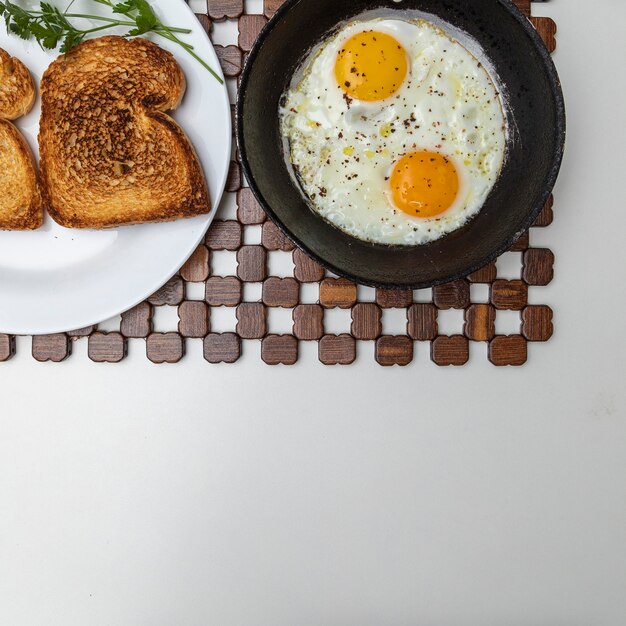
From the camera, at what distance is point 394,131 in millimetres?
1233

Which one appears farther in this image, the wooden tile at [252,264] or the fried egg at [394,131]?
the wooden tile at [252,264]

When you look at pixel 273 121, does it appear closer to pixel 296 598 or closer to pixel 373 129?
pixel 373 129

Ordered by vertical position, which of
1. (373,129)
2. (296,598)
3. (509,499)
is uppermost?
(373,129)

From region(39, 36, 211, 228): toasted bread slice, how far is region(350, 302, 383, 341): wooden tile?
1.34 ft

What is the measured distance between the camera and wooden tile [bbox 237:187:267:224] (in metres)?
1.34

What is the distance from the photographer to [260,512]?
142 centimetres

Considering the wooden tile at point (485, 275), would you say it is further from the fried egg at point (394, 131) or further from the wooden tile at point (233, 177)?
the wooden tile at point (233, 177)

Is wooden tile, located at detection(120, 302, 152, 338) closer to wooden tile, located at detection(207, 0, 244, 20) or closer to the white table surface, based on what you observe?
the white table surface

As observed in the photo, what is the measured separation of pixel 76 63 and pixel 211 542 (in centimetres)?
110

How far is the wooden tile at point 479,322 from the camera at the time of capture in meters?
1.39

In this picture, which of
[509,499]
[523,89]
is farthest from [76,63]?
[509,499]

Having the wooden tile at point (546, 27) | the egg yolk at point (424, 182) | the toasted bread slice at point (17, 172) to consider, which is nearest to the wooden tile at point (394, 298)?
the egg yolk at point (424, 182)

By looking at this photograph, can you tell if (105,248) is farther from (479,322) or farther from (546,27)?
(546,27)

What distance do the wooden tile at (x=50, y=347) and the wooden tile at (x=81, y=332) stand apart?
13 mm
